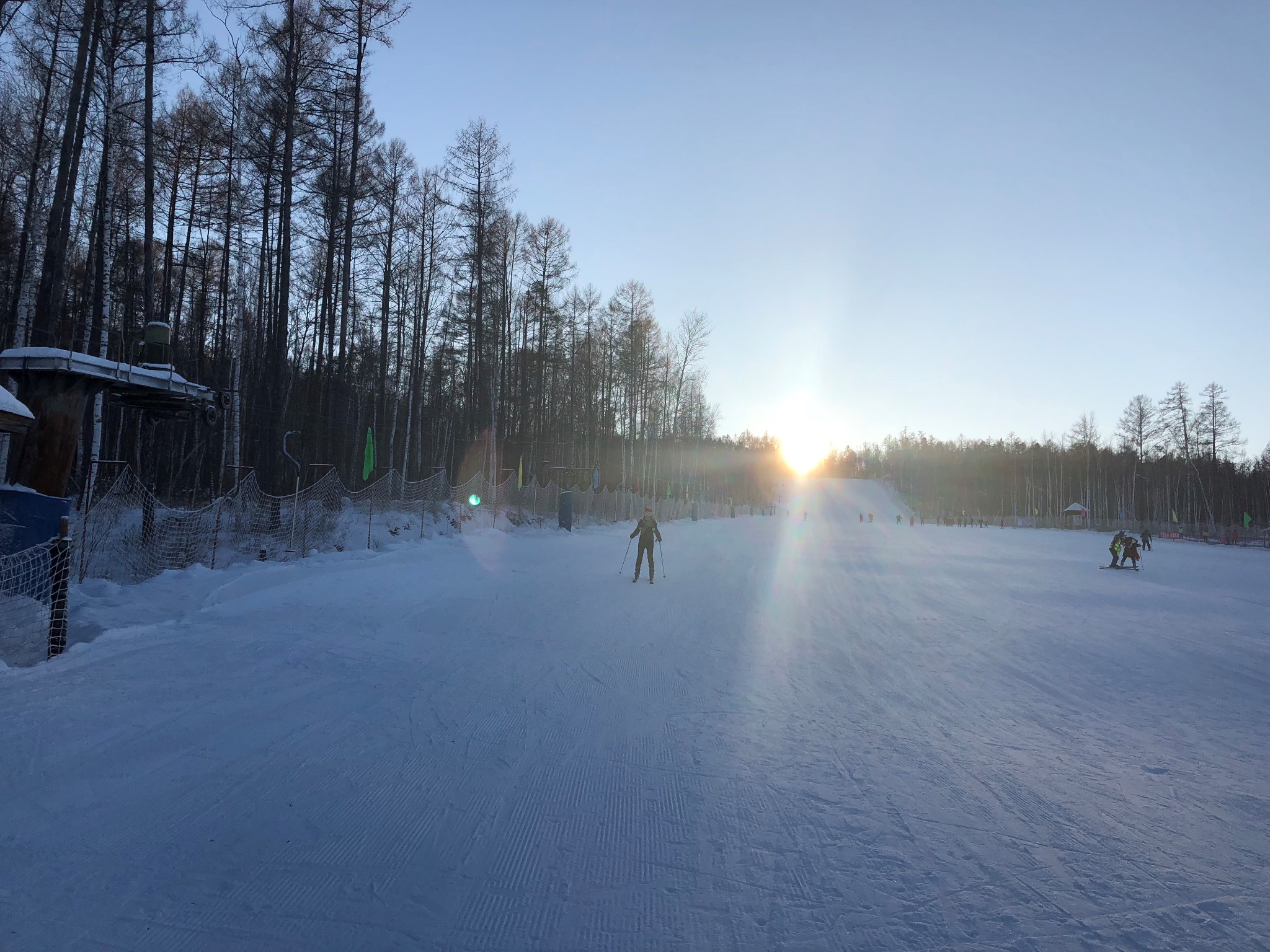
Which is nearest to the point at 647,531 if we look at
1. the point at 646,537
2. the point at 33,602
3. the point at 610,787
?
the point at 646,537

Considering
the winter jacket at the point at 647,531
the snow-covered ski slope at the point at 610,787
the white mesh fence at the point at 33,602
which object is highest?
the winter jacket at the point at 647,531

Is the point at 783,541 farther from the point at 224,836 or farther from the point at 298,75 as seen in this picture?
the point at 224,836

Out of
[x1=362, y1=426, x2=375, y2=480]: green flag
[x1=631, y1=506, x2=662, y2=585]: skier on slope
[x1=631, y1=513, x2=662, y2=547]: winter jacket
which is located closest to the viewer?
A: [x1=631, y1=506, x2=662, y2=585]: skier on slope

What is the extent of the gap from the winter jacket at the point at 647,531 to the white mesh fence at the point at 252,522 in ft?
20.1

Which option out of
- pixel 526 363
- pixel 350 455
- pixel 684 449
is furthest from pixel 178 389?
pixel 684 449

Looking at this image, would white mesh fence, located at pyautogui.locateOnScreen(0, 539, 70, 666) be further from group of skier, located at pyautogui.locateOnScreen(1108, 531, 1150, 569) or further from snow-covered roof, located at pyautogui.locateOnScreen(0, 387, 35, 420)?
group of skier, located at pyautogui.locateOnScreen(1108, 531, 1150, 569)

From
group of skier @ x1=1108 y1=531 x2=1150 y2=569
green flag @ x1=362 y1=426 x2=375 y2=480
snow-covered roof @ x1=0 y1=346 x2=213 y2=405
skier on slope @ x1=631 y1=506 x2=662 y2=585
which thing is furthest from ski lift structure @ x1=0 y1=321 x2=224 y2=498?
group of skier @ x1=1108 y1=531 x2=1150 y2=569

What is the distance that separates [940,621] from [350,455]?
22981 mm

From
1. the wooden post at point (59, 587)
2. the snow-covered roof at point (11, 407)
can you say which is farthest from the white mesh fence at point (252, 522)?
the snow-covered roof at point (11, 407)

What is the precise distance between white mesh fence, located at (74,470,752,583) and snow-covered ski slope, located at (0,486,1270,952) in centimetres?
140

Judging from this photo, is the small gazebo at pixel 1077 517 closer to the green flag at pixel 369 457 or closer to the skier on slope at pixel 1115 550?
the skier on slope at pixel 1115 550

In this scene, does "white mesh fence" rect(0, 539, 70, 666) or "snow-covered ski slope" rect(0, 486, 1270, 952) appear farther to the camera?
"white mesh fence" rect(0, 539, 70, 666)

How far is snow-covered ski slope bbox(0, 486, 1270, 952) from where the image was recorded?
10.3 ft

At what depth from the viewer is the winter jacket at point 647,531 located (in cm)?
1508
